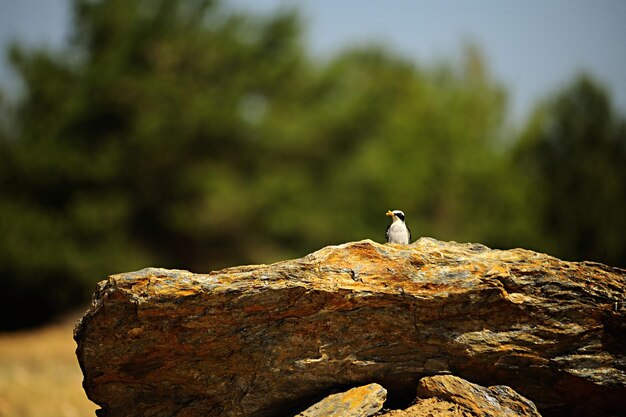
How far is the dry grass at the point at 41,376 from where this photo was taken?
32.2 ft

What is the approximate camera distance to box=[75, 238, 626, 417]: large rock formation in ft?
18.3

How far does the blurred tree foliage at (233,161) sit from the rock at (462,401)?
16.1 metres

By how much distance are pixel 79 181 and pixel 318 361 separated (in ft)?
55.4

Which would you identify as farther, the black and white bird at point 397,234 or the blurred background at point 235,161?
the blurred background at point 235,161

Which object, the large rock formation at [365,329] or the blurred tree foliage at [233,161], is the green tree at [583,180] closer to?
the blurred tree foliage at [233,161]

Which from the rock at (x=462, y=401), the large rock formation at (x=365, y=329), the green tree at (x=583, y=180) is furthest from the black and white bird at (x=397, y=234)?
the green tree at (x=583, y=180)

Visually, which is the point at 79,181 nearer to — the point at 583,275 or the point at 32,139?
the point at 32,139

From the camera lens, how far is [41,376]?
1320 centimetres

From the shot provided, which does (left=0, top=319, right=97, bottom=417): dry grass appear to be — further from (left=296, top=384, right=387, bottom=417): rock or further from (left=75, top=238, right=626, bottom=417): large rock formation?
(left=296, top=384, right=387, bottom=417): rock

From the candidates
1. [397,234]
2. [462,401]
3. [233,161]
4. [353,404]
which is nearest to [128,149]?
[233,161]

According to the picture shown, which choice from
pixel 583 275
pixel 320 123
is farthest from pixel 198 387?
pixel 320 123

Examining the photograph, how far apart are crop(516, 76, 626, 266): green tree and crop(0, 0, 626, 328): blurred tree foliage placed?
0.05 meters

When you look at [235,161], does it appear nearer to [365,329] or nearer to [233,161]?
[233,161]

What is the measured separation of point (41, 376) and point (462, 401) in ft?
33.5
